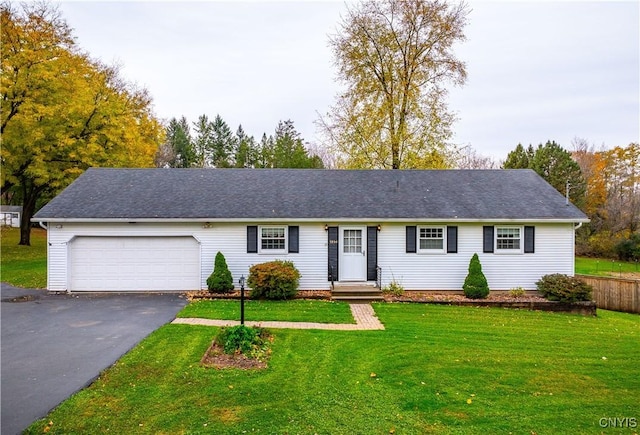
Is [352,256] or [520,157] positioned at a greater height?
[520,157]

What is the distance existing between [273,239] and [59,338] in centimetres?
706

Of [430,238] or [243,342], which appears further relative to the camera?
[430,238]

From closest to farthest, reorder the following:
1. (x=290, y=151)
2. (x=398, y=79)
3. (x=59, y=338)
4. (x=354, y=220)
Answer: (x=59, y=338), (x=354, y=220), (x=398, y=79), (x=290, y=151)

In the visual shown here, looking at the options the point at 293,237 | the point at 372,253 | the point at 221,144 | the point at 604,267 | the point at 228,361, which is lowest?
the point at 604,267

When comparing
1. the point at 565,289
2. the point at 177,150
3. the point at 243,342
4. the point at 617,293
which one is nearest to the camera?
the point at 243,342

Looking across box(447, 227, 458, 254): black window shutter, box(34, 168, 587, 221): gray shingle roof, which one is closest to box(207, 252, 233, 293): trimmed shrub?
box(34, 168, 587, 221): gray shingle roof

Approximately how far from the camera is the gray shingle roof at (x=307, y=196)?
1373 centimetres

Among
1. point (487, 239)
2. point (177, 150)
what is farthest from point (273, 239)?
point (177, 150)

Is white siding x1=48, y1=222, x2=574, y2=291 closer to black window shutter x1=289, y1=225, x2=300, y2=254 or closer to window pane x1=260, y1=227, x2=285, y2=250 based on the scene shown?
black window shutter x1=289, y1=225, x2=300, y2=254

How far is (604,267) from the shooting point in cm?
2438

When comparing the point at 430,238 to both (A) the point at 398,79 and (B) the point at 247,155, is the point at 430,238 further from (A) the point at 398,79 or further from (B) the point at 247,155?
(B) the point at 247,155

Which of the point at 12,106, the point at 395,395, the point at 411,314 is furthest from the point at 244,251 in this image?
the point at 12,106

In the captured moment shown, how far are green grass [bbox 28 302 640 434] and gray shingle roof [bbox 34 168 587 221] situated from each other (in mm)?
5538

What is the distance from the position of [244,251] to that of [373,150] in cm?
1313
